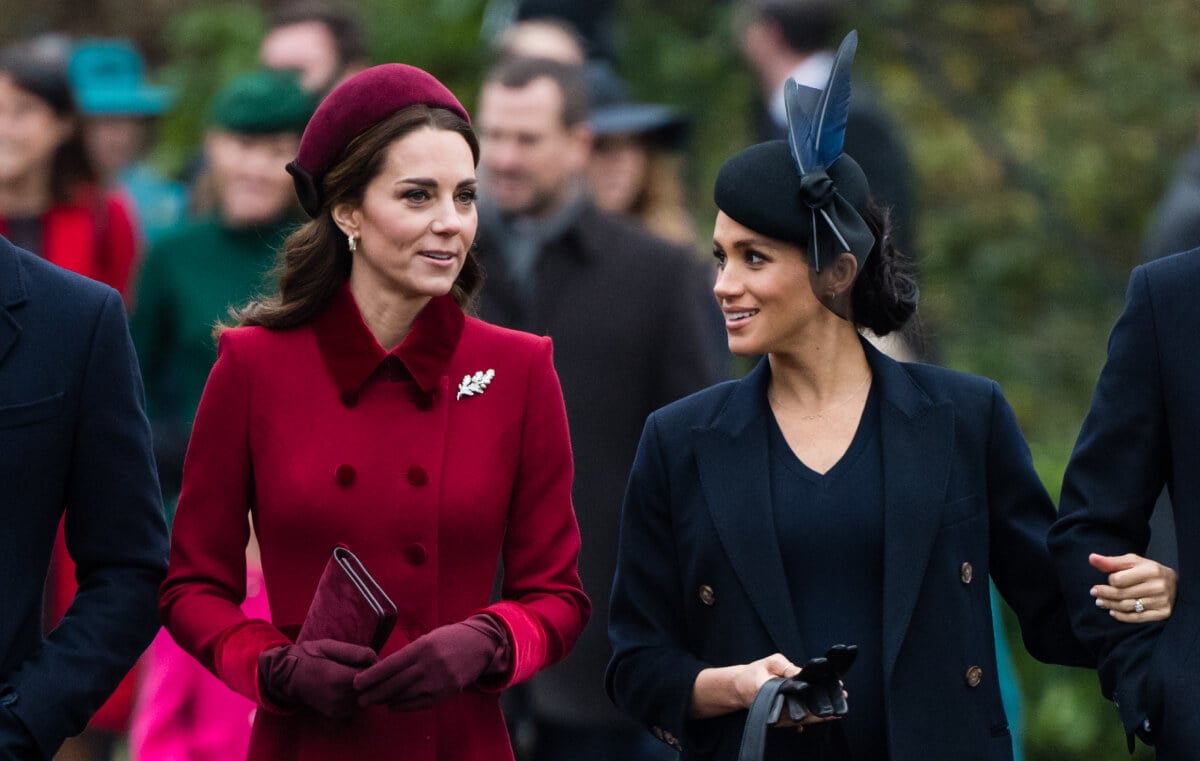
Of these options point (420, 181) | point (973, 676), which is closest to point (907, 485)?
point (973, 676)

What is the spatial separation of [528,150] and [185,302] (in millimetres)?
1144

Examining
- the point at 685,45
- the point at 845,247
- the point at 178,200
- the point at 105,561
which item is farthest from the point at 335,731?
the point at 685,45

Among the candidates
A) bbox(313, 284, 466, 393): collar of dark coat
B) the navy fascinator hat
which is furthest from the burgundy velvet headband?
the navy fascinator hat

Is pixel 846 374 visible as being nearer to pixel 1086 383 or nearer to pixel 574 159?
pixel 574 159

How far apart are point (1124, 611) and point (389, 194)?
1.70 metres

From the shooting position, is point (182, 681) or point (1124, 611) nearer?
point (1124, 611)

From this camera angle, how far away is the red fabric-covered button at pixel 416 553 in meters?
4.80

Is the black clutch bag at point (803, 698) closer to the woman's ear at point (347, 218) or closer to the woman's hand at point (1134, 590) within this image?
the woman's hand at point (1134, 590)

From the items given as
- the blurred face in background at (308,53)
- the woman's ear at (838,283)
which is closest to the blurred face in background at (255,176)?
the blurred face in background at (308,53)

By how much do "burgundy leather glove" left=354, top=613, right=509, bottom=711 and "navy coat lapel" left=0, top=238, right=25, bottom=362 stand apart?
96cm

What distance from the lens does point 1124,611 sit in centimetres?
470

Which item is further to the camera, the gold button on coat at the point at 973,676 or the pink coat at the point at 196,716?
the pink coat at the point at 196,716

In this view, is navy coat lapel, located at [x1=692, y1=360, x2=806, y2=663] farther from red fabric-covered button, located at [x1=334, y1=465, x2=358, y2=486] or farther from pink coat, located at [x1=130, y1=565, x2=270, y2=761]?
pink coat, located at [x1=130, y1=565, x2=270, y2=761]

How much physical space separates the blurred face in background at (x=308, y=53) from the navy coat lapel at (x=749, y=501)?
411 centimetres
